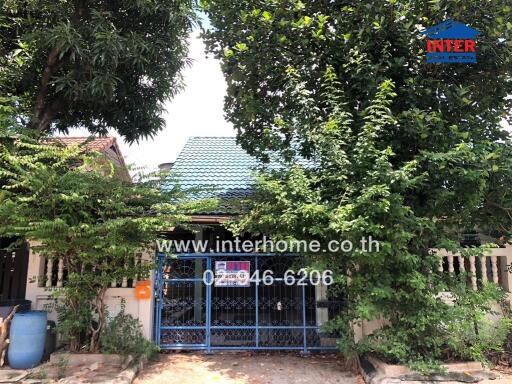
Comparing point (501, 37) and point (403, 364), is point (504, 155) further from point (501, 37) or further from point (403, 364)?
point (403, 364)

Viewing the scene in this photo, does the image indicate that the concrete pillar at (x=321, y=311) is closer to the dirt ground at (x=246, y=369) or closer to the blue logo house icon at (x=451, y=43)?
the dirt ground at (x=246, y=369)

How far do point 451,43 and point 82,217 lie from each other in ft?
19.9

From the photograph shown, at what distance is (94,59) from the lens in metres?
6.28

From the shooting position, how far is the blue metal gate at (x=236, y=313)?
21.4 feet

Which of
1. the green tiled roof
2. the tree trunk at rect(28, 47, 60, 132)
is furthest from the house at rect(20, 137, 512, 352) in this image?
the tree trunk at rect(28, 47, 60, 132)

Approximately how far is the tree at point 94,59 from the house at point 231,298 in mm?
2582

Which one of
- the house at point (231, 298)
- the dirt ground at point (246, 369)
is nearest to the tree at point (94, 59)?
the house at point (231, 298)

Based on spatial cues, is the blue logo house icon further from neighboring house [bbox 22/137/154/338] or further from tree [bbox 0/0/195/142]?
neighboring house [bbox 22/137/154/338]

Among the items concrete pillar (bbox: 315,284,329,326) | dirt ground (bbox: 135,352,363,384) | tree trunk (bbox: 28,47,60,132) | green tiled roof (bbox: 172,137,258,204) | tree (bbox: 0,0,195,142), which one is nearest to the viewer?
dirt ground (bbox: 135,352,363,384)

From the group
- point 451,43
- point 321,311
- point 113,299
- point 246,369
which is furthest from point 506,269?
point 113,299

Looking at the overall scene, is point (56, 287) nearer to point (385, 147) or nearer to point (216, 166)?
point (216, 166)

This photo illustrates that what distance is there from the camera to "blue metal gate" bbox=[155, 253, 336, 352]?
651 cm

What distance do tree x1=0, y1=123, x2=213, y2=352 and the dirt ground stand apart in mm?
1232

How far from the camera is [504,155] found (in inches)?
212
